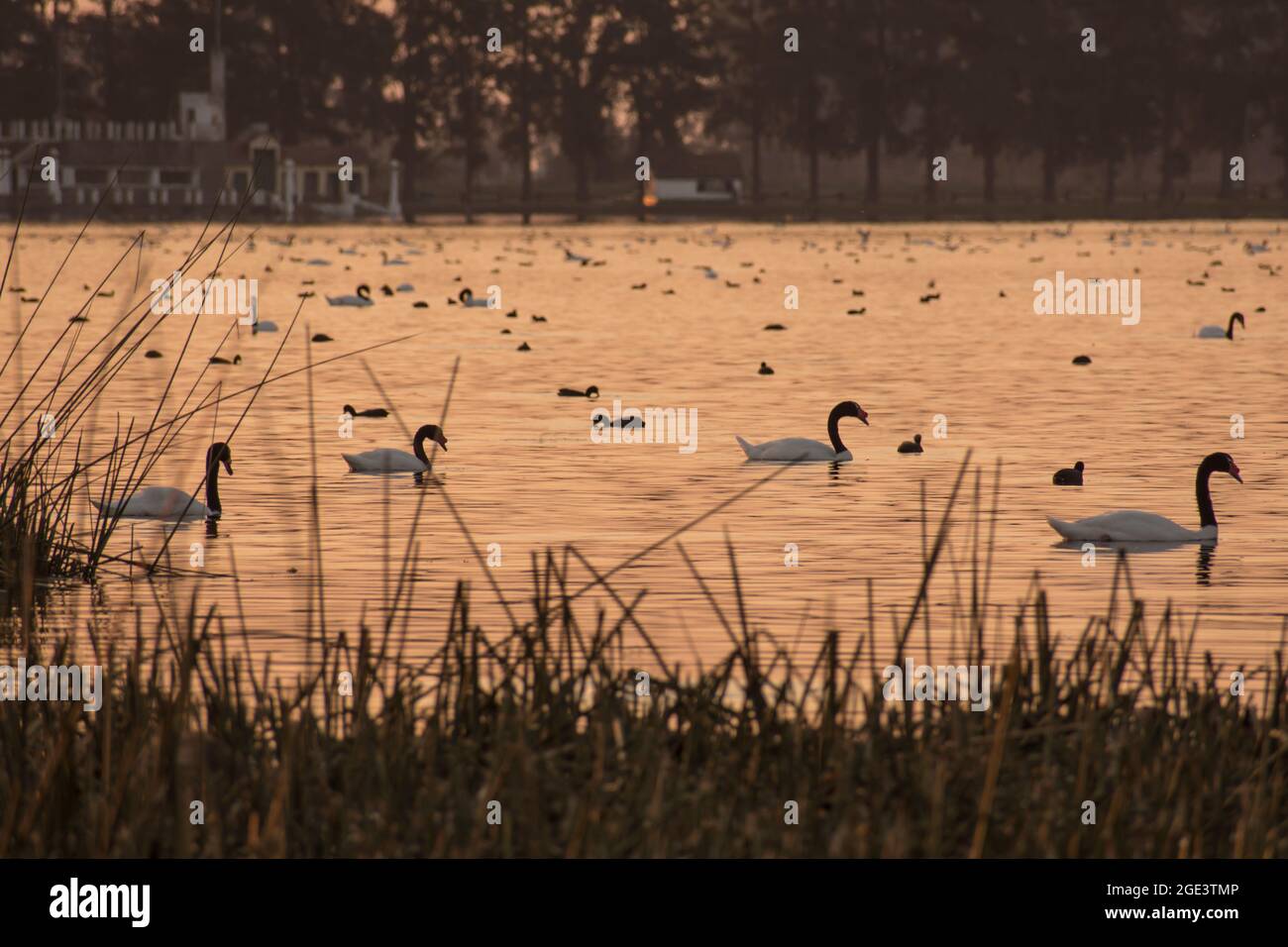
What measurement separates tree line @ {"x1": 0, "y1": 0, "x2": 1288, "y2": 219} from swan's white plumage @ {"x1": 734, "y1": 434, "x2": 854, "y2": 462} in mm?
107057

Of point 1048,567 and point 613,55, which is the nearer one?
point 1048,567

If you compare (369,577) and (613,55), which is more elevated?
(613,55)

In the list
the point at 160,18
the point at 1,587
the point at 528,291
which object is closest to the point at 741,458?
the point at 1,587

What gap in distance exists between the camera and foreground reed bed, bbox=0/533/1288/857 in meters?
7.02

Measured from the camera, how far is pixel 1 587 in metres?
11.9

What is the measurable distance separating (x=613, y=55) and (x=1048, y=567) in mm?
125762

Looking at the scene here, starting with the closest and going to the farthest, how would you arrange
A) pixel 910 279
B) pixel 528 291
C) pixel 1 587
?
pixel 1 587
pixel 528 291
pixel 910 279

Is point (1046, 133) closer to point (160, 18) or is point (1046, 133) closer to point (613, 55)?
point (613, 55)

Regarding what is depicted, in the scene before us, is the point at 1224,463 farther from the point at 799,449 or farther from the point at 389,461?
the point at 389,461

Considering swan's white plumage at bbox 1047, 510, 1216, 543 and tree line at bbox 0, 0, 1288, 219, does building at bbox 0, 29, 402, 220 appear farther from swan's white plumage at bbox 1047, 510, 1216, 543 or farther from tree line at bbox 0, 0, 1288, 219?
swan's white plumage at bbox 1047, 510, 1216, 543

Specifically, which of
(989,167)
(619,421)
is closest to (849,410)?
(619,421)

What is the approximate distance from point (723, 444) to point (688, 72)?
119 meters

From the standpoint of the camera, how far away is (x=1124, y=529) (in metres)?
14.9
